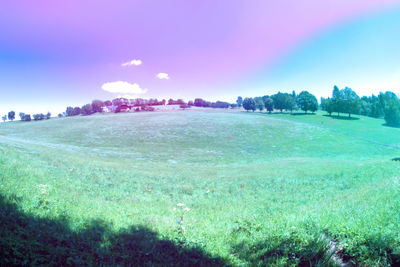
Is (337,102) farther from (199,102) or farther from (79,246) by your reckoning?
(79,246)

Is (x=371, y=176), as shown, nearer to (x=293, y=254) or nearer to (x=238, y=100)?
(x=293, y=254)

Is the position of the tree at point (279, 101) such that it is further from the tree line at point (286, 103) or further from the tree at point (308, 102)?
the tree at point (308, 102)

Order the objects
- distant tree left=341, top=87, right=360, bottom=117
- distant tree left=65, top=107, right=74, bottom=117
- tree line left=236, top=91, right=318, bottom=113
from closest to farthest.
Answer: distant tree left=341, top=87, right=360, bottom=117, tree line left=236, top=91, right=318, bottom=113, distant tree left=65, top=107, right=74, bottom=117

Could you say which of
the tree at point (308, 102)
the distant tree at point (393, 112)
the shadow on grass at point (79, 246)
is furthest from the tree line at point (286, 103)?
the shadow on grass at point (79, 246)

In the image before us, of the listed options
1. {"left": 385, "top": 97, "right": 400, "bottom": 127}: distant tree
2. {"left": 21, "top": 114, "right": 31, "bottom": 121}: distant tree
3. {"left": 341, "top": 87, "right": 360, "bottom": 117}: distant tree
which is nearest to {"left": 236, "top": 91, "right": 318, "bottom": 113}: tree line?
{"left": 341, "top": 87, "right": 360, "bottom": 117}: distant tree

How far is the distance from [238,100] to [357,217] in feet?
489

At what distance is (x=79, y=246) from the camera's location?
3.98m

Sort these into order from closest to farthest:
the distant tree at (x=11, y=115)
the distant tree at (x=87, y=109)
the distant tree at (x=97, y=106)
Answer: the distant tree at (x=11, y=115) < the distant tree at (x=87, y=109) < the distant tree at (x=97, y=106)

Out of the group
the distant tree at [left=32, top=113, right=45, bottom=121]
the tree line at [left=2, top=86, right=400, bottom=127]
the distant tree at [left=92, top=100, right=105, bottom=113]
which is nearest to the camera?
the tree line at [left=2, top=86, right=400, bottom=127]

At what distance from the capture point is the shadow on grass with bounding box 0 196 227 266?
338 cm

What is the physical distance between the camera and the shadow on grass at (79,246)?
11.1 ft

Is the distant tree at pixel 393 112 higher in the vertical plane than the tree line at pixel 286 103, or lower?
lower

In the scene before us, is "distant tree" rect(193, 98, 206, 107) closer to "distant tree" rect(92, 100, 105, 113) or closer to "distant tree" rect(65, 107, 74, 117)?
"distant tree" rect(92, 100, 105, 113)

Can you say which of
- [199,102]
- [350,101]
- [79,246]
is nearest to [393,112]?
[350,101]
